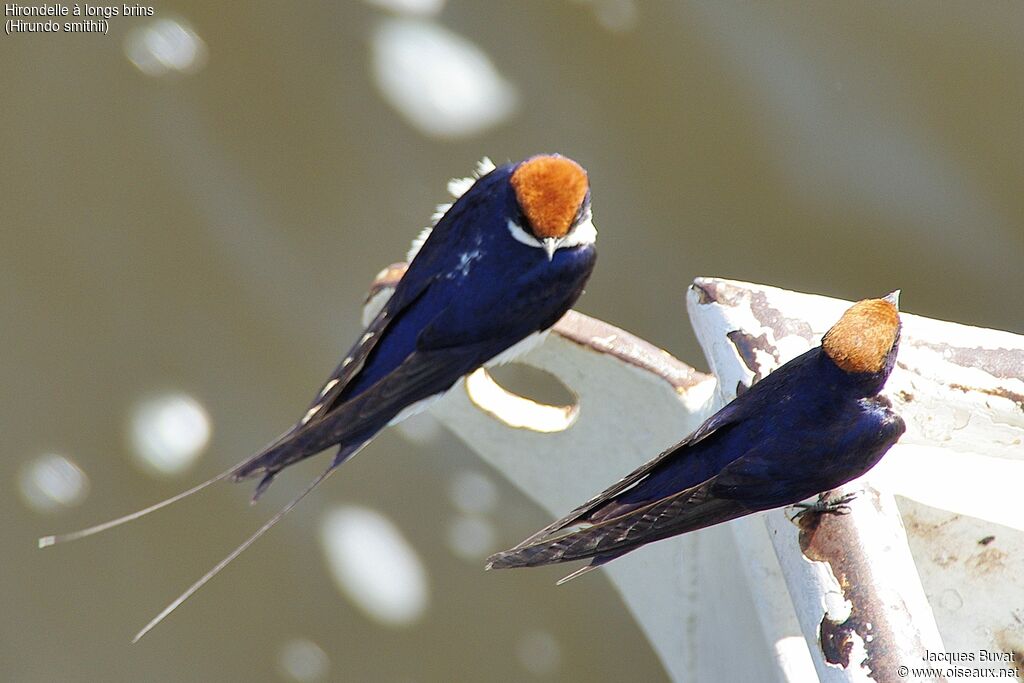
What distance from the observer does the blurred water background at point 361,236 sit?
8.18 ft

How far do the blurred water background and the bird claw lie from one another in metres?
1.35

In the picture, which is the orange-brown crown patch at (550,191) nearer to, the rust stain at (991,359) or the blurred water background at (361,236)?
the rust stain at (991,359)

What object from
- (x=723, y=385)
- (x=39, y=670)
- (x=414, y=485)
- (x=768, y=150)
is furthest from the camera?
(x=768, y=150)

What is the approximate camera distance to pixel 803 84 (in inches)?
109

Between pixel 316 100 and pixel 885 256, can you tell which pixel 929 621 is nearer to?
pixel 885 256

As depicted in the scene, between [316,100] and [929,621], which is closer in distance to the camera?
[929,621]

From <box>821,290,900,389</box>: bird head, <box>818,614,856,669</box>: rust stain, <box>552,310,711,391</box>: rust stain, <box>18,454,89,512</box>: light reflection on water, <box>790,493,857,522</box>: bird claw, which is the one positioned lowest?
<box>818,614,856,669</box>: rust stain

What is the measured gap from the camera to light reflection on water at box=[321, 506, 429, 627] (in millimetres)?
2490

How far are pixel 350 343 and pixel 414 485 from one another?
1.29 feet

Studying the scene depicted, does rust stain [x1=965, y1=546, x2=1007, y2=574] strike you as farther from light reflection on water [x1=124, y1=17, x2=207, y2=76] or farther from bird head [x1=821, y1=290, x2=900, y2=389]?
light reflection on water [x1=124, y1=17, x2=207, y2=76]

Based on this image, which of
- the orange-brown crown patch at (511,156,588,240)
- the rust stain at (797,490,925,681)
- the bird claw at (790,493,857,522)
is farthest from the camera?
the orange-brown crown patch at (511,156,588,240)

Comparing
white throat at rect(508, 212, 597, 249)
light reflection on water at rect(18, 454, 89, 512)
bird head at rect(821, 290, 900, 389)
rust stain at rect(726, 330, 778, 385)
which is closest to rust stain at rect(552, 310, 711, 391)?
white throat at rect(508, 212, 597, 249)

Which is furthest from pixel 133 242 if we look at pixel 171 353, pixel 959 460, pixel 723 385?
pixel 959 460

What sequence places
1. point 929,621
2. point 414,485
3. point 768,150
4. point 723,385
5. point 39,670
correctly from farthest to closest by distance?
point 768,150, point 414,485, point 39,670, point 723,385, point 929,621
